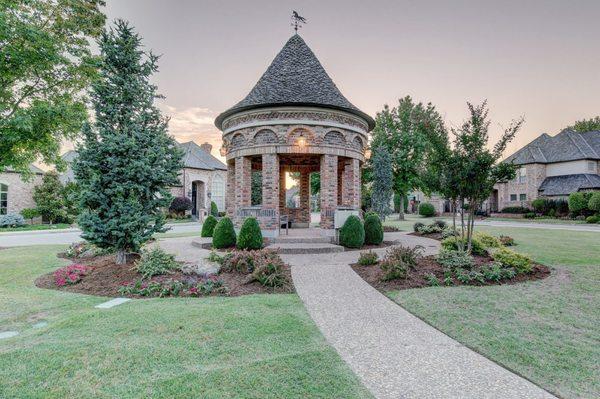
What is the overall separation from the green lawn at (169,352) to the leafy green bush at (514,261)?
5.65 meters

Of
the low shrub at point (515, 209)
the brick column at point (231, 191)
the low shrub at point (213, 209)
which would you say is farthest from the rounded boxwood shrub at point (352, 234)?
the low shrub at point (515, 209)

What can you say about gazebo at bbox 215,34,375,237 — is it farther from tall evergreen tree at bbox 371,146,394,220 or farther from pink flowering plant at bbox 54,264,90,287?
tall evergreen tree at bbox 371,146,394,220

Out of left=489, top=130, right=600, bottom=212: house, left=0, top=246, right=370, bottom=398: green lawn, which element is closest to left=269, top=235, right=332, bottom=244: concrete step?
left=0, top=246, right=370, bottom=398: green lawn

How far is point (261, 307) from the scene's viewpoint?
17.1 ft

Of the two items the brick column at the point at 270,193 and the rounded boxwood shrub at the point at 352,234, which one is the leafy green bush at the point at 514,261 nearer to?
the rounded boxwood shrub at the point at 352,234

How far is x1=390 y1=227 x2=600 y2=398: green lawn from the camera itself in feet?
10.5

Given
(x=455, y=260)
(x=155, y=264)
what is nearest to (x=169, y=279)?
(x=155, y=264)

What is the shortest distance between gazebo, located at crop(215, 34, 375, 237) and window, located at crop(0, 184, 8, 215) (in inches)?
939

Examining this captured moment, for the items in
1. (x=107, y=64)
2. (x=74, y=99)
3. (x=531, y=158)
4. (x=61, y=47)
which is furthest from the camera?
(x=531, y=158)

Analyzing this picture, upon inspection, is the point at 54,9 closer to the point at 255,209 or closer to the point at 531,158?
the point at 255,209

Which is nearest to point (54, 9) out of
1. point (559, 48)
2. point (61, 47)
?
point (61, 47)

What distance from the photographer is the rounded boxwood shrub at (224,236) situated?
1157cm

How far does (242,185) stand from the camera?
13.4 m

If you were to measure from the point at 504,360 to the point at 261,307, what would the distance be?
3.40 metres
